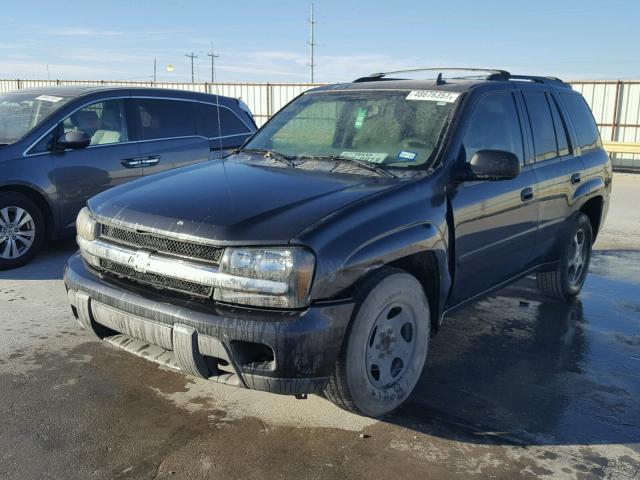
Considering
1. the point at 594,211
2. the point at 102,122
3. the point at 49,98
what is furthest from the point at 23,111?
the point at 594,211

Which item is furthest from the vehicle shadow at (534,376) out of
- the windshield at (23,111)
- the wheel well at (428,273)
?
the windshield at (23,111)

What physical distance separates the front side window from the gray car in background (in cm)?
1

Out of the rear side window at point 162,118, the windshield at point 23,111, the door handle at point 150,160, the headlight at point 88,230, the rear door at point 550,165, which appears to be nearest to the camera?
the headlight at point 88,230

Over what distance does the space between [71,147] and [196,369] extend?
4372mm

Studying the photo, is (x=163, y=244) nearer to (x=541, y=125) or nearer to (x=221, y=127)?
(x=541, y=125)

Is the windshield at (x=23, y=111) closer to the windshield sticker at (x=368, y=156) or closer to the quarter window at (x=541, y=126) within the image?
the windshield sticker at (x=368, y=156)

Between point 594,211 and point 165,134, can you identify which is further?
point 165,134

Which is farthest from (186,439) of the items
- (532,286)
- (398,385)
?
(532,286)

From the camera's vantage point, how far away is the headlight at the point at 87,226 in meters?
3.43

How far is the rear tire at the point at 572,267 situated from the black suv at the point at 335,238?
628 mm

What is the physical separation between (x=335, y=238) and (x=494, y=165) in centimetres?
126

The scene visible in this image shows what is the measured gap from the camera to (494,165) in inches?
140

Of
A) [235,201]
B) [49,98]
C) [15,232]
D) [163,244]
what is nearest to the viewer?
[163,244]

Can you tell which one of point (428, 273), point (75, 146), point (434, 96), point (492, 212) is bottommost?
point (428, 273)
